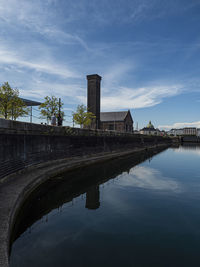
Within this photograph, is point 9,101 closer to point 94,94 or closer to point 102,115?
point 94,94

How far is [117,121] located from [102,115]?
29.6 feet

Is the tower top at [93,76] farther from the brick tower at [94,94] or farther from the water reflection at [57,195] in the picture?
the water reflection at [57,195]

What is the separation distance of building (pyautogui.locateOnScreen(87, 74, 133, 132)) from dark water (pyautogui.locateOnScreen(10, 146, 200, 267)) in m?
48.4

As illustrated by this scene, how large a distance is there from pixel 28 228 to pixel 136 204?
6.54 m

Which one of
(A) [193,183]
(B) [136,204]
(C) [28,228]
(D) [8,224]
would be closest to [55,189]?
(C) [28,228]

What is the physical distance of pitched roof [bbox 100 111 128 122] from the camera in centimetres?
8051

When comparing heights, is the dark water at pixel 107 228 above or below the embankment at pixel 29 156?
below

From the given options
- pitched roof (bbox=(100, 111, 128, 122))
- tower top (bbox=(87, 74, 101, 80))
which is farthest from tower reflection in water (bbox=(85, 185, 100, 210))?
pitched roof (bbox=(100, 111, 128, 122))

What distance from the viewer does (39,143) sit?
675 inches

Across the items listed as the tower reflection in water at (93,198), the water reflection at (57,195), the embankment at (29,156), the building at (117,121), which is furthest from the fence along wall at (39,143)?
the building at (117,121)

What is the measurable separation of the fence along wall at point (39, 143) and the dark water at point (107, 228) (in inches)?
128

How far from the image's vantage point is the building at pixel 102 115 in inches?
2377

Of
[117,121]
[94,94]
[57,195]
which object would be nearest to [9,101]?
[57,195]

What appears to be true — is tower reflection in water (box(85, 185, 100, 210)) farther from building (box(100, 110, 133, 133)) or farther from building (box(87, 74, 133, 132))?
building (box(100, 110, 133, 133))
